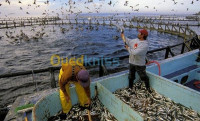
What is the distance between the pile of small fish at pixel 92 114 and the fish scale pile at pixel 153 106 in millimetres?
1074

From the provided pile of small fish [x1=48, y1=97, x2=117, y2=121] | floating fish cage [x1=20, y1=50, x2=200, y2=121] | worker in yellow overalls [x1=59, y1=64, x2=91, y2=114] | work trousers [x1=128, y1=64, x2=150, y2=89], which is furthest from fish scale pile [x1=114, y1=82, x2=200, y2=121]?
worker in yellow overalls [x1=59, y1=64, x2=91, y2=114]

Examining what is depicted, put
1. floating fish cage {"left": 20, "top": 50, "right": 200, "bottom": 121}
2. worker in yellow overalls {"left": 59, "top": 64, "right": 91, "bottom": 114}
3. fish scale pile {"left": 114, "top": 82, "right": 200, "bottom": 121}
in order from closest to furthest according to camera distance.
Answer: worker in yellow overalls {"left": 59, "top": 64, "right": 91, "bottom": 114} → floating fish cage {"left": 20, "top": 50, "right": 200, "bottom": 121} → fish scale pile {"left": 114, "top": 82, "right": 200, "bottom": 121}

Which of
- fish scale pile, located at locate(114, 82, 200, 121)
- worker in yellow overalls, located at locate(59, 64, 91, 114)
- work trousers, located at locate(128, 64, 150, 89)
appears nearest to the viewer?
worker in yellow overalls, located at locate(59, 64, 91, 114)

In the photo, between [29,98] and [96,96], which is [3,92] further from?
[96,96]

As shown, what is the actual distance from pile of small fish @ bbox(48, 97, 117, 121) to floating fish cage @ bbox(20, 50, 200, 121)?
4.8 inches

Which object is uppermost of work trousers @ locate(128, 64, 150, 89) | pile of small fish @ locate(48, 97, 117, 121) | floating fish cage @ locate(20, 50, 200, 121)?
work trousers @ locate(128, 64, 150, 89)

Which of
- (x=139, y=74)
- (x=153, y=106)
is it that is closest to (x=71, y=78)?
(x=139, y=74)

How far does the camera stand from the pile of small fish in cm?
482

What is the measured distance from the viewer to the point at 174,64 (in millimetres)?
8195

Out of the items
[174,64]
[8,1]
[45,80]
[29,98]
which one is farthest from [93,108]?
[8,1]

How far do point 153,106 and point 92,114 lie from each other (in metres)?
2.33

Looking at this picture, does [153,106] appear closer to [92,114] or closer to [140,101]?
[140,101]

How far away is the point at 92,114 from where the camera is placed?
5.09 meters

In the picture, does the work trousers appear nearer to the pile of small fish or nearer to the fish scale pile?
the fish scale pile
